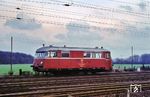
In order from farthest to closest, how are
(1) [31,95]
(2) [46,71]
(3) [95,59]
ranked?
(3) [95,59] → (2) [46,71] → (1) [31,95]

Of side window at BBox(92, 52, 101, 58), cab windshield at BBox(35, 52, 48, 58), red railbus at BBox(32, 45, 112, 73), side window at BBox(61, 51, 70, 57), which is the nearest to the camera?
red railbus at BBox(32, 45, 112, 73)

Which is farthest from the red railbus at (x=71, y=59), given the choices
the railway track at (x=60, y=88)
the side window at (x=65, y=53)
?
the railway track at (x=60, y=88)

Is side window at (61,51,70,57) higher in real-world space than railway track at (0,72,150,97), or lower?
higher

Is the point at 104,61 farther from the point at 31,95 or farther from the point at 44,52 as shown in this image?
the point at 31,95

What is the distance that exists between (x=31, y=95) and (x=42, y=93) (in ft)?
3.14

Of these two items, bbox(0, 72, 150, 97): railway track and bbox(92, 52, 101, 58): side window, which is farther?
bbox(92, 52, 101, 58): side window

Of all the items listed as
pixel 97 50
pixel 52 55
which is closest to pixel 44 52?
pixel 52 55

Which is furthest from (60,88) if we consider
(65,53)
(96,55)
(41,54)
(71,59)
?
(96,55)

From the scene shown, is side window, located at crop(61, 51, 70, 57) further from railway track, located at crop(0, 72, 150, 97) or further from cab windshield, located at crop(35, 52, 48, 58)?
railway track, located at crop(0, 72, 150, 97)

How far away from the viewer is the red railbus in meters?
44.7

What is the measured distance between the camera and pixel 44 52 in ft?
149

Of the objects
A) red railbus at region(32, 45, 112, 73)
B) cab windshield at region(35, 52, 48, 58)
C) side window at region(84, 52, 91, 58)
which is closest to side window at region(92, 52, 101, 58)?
red railbus at region(32, 45, 112, 73)

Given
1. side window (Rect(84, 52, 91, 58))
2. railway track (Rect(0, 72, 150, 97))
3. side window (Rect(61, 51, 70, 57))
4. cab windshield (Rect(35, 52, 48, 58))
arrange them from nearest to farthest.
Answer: railway track (Rect(0, 72, 150, 97)) < cab windshield (Rect(35, 52, 48, 58)) < side window (Rect(61, 51, 70, 57)) < side window (Rect(84, 52, 91, 58))

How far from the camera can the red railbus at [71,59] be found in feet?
147
